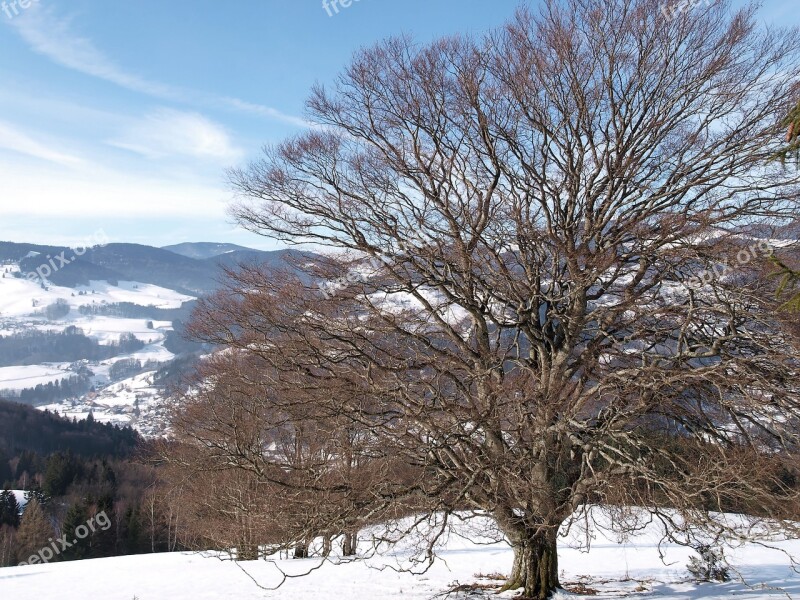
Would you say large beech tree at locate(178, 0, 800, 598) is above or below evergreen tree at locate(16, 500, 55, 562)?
above

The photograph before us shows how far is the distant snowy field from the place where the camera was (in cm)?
1046

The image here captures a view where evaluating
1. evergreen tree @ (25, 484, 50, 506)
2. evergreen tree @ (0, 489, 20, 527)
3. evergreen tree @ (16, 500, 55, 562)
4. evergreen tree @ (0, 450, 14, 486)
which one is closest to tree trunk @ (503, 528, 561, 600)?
evergreen tree @ (16, 500, 55, 562)

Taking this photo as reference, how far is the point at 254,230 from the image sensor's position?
10.1m

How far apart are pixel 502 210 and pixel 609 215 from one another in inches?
61.7

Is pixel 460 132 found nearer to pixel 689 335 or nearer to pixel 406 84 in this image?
pixel 406 84

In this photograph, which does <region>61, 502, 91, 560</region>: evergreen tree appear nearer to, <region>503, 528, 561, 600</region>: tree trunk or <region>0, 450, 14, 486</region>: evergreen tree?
<region>0, 450, 14, 486</region>: evergreen tree

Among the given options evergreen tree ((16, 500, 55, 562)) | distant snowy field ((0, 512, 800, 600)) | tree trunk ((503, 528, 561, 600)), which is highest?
tree trunk ((503, 528, 561, 600))

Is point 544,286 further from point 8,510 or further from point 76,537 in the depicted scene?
point 8,510

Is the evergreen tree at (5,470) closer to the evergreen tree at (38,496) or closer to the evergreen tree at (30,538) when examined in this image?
the evergreen tree at (38,496)

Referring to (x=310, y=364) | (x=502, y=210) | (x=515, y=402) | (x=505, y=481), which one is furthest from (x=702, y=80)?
(x=310, y=364)

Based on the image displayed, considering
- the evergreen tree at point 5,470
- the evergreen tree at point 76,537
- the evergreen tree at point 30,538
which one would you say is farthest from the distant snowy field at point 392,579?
the evergreen tree at point 5,470

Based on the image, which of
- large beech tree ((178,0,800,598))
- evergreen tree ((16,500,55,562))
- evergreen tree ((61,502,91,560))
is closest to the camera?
large beech tree ((178,0,800,598))

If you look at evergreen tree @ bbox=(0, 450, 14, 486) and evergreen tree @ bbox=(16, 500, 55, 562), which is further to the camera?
evergreen tree @ bbox=(0, 450, 14, 486)

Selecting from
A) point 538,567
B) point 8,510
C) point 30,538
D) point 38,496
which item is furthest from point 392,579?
point 38,496
